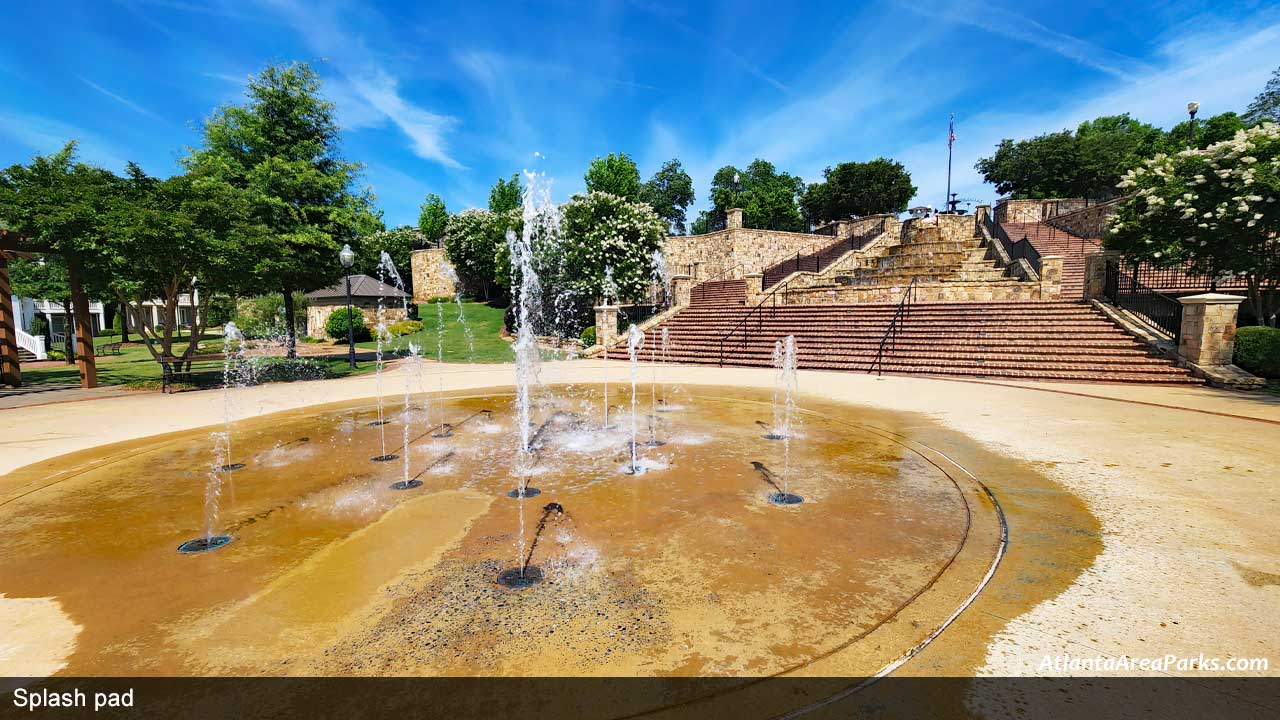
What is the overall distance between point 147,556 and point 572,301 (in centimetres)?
2604

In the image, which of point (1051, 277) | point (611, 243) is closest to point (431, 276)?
point (611, 243)

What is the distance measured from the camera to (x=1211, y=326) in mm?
11172

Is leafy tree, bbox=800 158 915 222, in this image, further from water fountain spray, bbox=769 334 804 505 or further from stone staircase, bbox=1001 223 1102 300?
water fountain spray, bbox=769 334 804 505

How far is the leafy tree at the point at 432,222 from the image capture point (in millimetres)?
63750

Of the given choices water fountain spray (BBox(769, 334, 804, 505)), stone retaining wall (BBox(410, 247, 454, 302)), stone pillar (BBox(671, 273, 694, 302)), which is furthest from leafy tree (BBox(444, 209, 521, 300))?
water fountain spray (BBox(769, 334, 804, 505))

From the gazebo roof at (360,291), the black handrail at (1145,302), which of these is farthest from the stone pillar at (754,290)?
the gazebo roof at (360,291)

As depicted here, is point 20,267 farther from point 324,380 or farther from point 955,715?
point 955,715

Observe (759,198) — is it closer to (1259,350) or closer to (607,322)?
(607,322)

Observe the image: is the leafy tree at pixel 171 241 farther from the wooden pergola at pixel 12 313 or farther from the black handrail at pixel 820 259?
the black handrail at pixel 820 259

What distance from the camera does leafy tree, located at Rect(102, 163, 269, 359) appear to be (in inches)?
456

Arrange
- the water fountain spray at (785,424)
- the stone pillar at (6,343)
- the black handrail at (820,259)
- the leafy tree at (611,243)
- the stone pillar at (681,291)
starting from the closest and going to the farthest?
the water fountain spray at (785,424)
the stone pillar at (6,343)
the stone pillar at (681,291)
the leafy tree at (611,243)
the black handrail at (820,259)

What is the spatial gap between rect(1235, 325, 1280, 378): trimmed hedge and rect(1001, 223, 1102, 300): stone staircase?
21.4ft

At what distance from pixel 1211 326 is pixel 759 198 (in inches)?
2222

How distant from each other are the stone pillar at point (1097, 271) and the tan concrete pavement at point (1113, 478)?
658 centimetres
